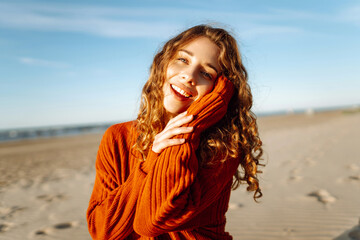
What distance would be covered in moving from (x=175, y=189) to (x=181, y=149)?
0.21 m

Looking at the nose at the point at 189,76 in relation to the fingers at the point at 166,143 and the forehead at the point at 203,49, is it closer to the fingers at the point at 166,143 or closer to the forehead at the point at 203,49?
the forehead at the point at 203,49

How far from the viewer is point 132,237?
5.34ft

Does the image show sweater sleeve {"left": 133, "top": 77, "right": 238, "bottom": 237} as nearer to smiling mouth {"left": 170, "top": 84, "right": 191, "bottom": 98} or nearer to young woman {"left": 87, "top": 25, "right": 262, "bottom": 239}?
young woman {"left": 87, "top": 25, "right": 262, "bottom": 239}

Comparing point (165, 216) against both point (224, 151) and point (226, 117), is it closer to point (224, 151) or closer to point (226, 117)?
point (224, 151)

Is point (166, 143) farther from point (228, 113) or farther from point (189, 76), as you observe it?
point (228, 113)

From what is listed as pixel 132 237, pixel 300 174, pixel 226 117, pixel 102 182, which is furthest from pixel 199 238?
pixel 300 174

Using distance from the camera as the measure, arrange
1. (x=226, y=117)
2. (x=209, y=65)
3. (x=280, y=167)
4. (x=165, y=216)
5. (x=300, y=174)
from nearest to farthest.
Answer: (x=165, y=216) < (x=209, y=65) < (x=226, y=117) < (x=300, y=174) < (x=280, y=167)

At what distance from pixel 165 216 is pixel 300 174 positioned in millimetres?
5241

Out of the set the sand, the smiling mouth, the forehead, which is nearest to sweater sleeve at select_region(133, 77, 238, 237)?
the smiling mouth

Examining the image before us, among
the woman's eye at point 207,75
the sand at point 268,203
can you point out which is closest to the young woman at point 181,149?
the woman's eye at point 207,75

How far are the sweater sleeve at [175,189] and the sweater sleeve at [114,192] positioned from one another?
0.08 meters

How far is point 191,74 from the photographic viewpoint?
1.65 meters

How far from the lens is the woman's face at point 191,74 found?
5.50 feet

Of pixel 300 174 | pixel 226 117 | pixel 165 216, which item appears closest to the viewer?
pixel 165 216
